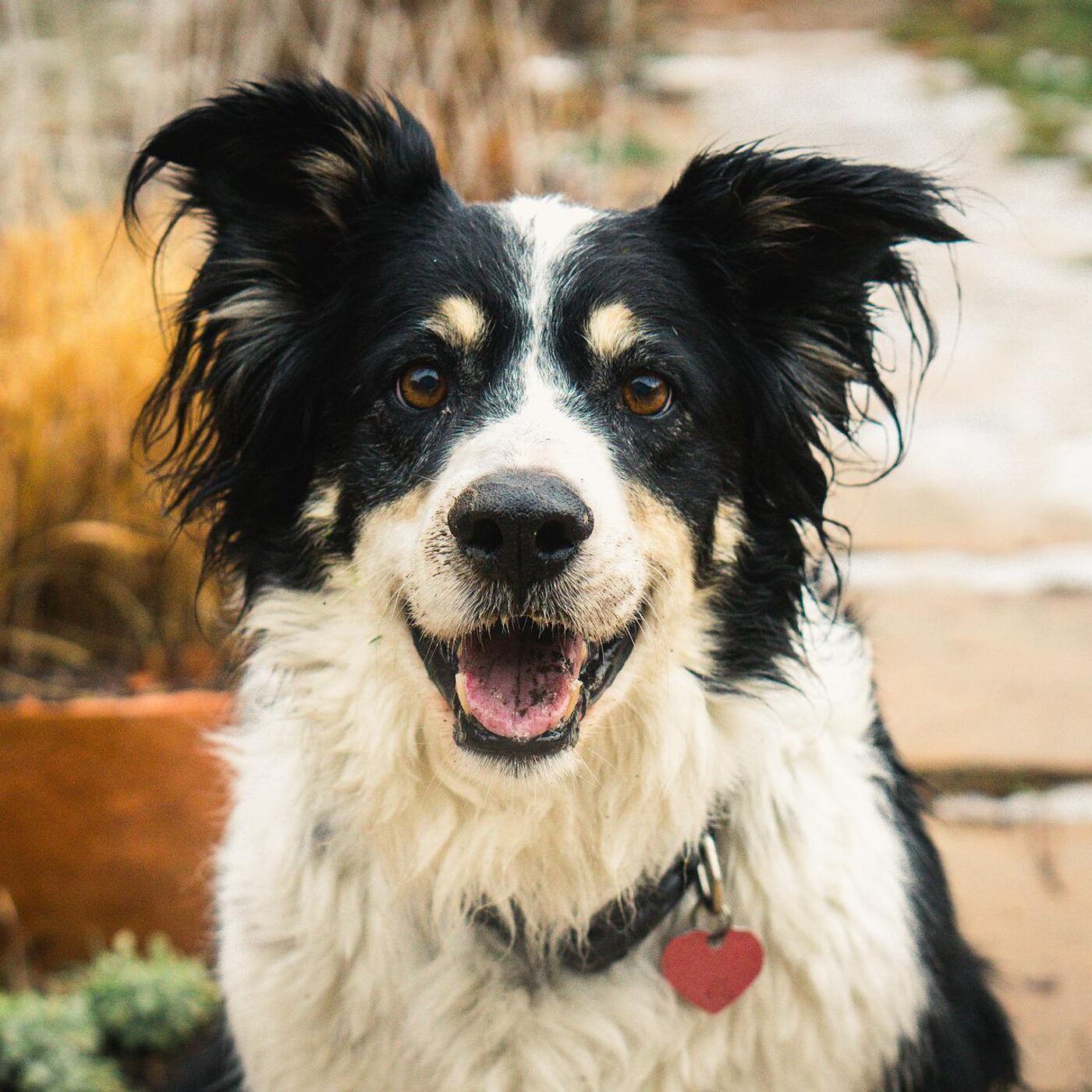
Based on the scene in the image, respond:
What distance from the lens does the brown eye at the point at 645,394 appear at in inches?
91.9

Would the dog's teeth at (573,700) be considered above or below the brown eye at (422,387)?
below

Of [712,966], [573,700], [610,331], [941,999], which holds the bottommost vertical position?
[941,999]

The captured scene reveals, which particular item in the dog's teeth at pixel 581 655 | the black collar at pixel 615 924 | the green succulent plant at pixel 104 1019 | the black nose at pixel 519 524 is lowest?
the green succulent plant at pixel 104 1019

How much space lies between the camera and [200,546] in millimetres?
3236

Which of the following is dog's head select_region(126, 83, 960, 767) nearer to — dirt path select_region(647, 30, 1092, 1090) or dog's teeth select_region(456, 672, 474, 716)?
dog's teeth select_region(456, 672, 474, 716)

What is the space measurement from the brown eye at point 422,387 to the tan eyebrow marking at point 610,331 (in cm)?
27

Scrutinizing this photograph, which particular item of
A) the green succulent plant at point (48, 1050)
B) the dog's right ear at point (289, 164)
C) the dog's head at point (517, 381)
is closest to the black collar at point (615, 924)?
the dog's head at point (517, 381)

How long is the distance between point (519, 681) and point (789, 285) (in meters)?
0.89

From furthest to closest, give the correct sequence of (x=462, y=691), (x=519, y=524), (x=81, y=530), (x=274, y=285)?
1. (x=81, y=530)
2. (x=274, y=285)
3. (x=462, y=691)
4. (x=519, y=524)

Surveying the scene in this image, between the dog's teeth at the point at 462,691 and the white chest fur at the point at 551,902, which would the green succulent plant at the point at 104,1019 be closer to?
the white chest fur at the point at 551,902

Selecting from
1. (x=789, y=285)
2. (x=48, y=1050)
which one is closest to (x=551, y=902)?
(x=789, y=285)

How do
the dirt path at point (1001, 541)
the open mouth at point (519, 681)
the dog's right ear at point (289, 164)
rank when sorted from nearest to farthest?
the open mouth at point (519, 681) → the dog's right ear at point (289, 164) → the dirt path at point (1001, 541)

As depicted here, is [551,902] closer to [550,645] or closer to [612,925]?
[612,925]

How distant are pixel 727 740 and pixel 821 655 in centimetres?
31
